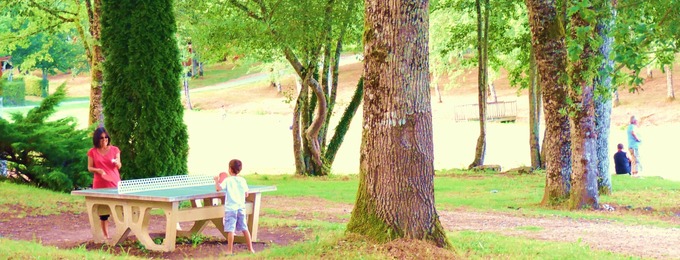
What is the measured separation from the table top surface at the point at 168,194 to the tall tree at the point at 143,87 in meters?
4.50

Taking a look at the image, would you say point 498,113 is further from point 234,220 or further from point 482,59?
point 234,220

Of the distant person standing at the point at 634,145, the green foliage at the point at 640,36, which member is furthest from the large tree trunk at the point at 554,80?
the distant person standing at the point at 634,145

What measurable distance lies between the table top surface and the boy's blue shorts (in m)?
0.36

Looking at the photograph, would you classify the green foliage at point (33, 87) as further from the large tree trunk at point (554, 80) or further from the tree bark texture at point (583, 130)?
the tree bark texture at point (583, 130)

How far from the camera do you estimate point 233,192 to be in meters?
9.67

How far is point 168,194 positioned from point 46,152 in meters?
8.50

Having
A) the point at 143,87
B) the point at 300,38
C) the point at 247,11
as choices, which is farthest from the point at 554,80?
the point at 247,11

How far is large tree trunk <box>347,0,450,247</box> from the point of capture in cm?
803

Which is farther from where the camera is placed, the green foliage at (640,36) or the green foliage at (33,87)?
the green foliage at (33,87)

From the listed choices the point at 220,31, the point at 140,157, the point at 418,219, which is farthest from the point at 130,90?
the point at 220,31

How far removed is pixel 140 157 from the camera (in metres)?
15.2

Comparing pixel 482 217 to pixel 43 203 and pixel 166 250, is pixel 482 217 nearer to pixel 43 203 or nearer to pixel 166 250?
pixel 166 250

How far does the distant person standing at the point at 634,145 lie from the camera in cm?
2533

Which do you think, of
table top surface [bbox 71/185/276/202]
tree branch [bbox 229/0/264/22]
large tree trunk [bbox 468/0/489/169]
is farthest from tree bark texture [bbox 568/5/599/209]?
large tree trunk [bbox 468/0/489/169]
